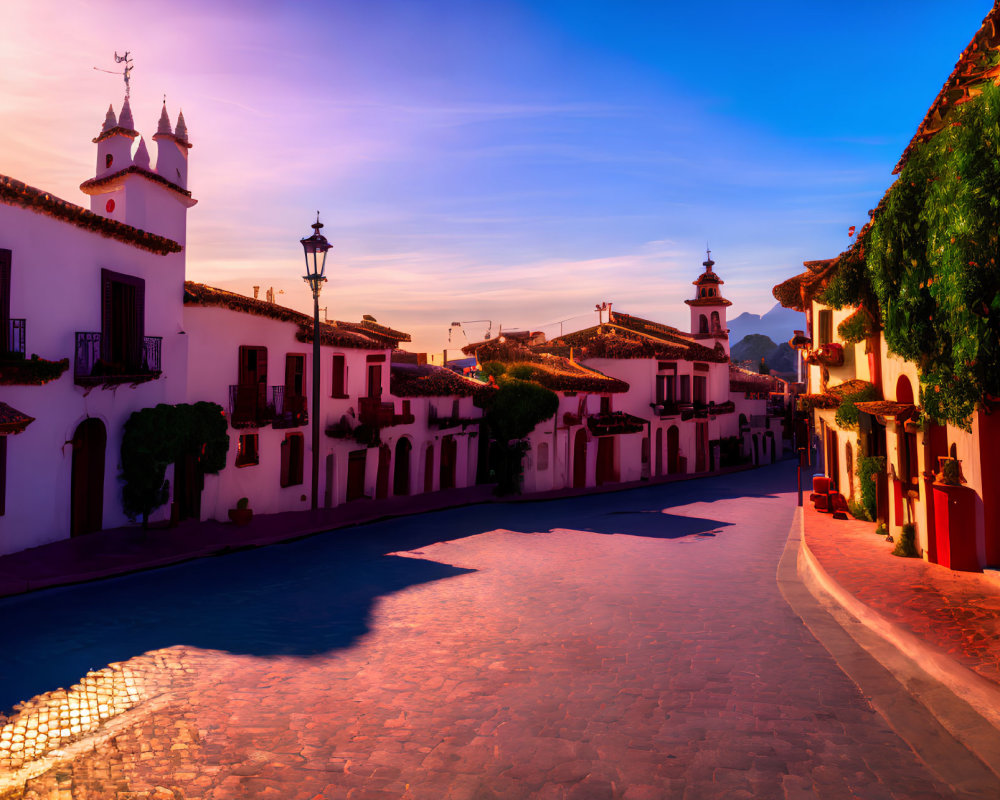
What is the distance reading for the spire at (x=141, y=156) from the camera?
20.0 metres

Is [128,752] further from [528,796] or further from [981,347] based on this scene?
[981,347]

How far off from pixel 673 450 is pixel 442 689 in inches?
1592

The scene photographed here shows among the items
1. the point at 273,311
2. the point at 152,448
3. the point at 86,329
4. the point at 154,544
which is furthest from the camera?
the point at 273,311

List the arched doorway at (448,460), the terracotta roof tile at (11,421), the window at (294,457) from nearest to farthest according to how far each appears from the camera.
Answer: the terracotta roof tile at (11,421) → the window at (294,457) → the arched doorway at (448,460)

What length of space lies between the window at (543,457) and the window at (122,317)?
21.2m

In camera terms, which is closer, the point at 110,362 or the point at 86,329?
the point at 86,329

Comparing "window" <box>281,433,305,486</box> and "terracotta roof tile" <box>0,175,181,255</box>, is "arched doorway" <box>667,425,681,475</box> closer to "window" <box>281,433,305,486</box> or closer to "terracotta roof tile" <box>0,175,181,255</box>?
"window" <box>281,433,305,486</box>

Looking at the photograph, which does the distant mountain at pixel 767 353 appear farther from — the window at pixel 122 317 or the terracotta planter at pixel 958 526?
the window at pixel 122 317

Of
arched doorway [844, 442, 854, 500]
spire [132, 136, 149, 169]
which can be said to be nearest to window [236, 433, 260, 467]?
spire [132, 136, 149, 169]

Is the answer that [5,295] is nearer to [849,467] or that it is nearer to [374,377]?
[374,377]

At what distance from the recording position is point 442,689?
7.73 m

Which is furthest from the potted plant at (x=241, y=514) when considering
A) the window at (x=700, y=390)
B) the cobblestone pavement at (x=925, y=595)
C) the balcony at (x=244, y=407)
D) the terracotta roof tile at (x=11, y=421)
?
the window at (x=700, y=390)

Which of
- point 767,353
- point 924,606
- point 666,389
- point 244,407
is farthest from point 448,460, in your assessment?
point 767,353

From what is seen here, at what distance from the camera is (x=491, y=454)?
115 feet
